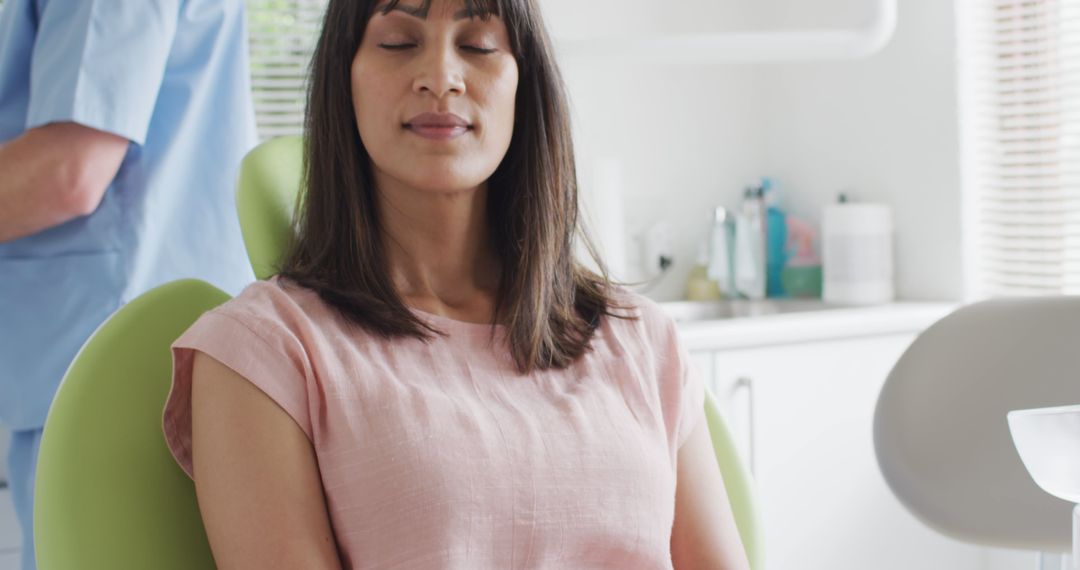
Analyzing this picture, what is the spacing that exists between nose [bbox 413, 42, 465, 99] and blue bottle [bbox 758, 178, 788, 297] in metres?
1.73

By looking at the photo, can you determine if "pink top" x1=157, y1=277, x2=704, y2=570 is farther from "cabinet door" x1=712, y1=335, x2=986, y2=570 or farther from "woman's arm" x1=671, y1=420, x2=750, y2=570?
"cabinet door" x1=712, y1=335, x2=986, y2=570

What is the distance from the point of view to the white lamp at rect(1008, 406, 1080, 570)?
80 centimetres

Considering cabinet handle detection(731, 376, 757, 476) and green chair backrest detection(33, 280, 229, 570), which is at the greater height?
green chair backrest detection(33, 280, 229, 570)

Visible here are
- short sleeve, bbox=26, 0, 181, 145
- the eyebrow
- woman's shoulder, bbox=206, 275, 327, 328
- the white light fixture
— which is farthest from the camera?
the white light fixture

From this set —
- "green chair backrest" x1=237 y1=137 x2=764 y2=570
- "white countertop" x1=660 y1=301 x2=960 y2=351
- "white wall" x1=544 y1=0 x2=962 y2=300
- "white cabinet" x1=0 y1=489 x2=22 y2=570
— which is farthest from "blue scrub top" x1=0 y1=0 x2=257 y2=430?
"white wall" x1=544 y1=0 x2=962 y2=300

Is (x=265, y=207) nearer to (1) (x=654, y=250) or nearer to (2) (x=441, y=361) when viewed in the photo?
(2) (x=441, y=361)

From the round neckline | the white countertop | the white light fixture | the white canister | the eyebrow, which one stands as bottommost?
the white countertop

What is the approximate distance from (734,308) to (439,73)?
169 centimetres

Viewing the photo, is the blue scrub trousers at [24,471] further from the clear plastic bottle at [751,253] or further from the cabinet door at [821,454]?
the clear plastic bottle at [751,253]

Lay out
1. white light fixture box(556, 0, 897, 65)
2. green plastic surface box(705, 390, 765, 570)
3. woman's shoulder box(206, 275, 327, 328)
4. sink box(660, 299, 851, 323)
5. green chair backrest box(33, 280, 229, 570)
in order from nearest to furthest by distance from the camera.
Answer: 1. green chair backrest box(33, 280, 229, 570)
2. woman's shoulder box(206, 275, 327, 328)
3. green plastic surface box(705, 390, 765, 570)
4. white light fixture box(556, 0, 897, 65)
5. sink box(660, 299, 851, 323)

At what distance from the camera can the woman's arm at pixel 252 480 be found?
0.94 metres

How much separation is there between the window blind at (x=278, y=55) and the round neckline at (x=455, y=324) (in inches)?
57.3

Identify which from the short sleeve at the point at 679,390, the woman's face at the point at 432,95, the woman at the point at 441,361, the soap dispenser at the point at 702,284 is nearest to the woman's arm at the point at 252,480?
the woman at the point at 441,361

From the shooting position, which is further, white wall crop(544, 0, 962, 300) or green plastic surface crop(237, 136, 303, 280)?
white wall crop(544, 0, 962, 300)
